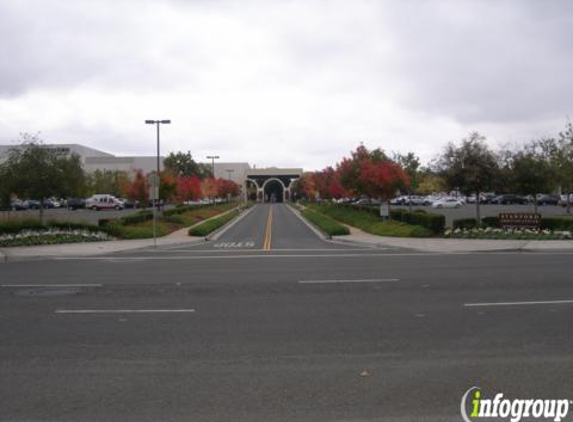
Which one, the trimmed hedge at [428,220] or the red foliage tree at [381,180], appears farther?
the red foliage tree at [381,180]

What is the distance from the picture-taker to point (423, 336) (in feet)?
26.7

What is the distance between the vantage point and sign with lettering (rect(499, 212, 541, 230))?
88.1 feet

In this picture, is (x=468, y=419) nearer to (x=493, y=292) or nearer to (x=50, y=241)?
(x=493, y=292)

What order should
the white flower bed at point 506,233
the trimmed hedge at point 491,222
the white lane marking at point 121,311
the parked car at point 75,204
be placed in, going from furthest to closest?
the parked car at point 75,204, the trimmed hedge at point 491,222, the white flower bed at point 506,233, the white lane marking at point 121,311

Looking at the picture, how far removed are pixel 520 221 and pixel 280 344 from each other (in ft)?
72.2

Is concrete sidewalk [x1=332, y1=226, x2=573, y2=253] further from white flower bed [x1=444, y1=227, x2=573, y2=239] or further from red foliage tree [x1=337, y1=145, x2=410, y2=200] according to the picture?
red foliage tree [x1=337, y1=145, x2=410, y2=200]

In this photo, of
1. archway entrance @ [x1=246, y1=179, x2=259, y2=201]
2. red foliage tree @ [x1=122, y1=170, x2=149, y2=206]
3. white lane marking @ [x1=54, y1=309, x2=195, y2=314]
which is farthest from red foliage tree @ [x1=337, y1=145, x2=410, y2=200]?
archway entrance @ [x1=246, y1=179, x2=259, y2=201]

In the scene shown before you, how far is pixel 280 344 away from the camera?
7793 mm

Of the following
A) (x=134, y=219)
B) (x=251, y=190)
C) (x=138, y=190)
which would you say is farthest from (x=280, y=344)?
(x=251, y=190)

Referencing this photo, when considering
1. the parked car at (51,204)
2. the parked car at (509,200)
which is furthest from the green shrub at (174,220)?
the parked car at (509,200)

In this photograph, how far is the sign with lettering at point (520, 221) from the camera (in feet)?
88.1

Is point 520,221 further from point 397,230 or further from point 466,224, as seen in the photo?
point 397,230

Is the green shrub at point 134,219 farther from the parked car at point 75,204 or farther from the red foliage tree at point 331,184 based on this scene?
the parked car at point 75,204

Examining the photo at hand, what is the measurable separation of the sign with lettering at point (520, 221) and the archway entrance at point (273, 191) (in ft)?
398
